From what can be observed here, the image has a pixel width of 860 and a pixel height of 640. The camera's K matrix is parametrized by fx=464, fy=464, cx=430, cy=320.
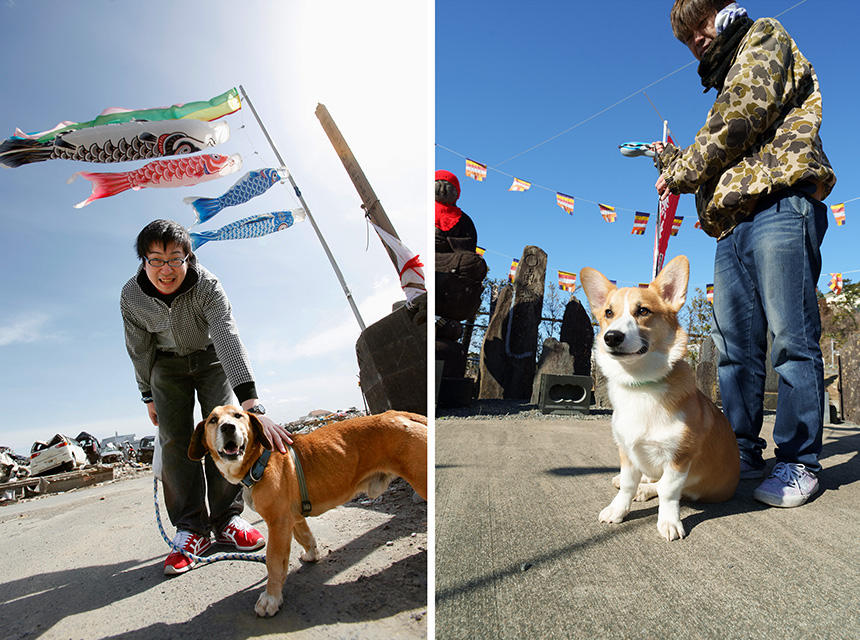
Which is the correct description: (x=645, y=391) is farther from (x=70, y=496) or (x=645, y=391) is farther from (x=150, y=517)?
(x=70, y=496)

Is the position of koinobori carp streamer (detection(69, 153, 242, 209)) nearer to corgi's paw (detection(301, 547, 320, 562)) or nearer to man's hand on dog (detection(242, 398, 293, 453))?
man's hand on dog (detection(242, 398, 293, 453))

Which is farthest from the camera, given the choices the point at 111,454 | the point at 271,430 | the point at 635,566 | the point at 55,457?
the point at 111,454

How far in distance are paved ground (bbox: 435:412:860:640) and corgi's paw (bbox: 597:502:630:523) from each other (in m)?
0.02

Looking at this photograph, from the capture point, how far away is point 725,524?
1.08 metres

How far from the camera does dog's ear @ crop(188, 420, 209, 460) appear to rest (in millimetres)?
1199

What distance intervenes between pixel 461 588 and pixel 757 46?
1473 millimetres

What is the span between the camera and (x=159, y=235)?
1229mm

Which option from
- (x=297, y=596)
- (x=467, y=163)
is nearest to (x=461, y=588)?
(x=297, y=596)

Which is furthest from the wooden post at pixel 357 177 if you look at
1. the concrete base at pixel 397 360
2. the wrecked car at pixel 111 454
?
the wrecked car at pixel 111 454

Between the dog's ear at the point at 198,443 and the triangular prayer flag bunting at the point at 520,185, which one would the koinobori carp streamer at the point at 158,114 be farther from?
the triangular prayer flag bunting at the point at 520,185

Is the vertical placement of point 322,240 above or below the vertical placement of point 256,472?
above

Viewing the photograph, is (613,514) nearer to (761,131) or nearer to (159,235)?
(761,131)

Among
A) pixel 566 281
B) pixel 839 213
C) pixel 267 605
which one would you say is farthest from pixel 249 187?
pixel 839 213

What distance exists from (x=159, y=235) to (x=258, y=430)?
580mm
